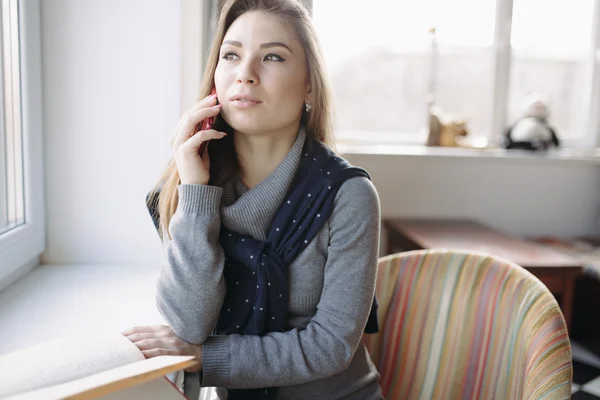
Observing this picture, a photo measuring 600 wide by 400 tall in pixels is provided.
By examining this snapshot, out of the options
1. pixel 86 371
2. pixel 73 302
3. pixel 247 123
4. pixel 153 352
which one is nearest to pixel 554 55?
pixel 247 123

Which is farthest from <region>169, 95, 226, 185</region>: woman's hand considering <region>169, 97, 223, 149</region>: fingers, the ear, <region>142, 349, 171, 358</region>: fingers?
<region>142, 349, 171, 358</region>: fingers

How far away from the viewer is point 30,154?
1.15m

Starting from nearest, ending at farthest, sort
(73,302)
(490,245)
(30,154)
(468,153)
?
(73,302) < (30,154) < (490,245) < (468,153)

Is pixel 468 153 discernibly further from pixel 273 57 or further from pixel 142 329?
pixel 142 329

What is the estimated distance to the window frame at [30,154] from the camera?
42.6 inches

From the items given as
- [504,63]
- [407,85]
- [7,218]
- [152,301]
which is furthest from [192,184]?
[504,63]

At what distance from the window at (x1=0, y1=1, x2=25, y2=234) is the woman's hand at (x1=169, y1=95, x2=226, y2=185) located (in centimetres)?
40

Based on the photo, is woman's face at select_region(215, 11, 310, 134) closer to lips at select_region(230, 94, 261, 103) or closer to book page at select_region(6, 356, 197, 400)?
lips at select_region(230, 94, 261, 103)

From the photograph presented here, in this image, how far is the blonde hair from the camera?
87cm

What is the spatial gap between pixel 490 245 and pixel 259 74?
5.00 feet

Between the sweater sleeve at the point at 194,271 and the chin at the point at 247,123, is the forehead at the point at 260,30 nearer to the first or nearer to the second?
the chin at the point at 247,123

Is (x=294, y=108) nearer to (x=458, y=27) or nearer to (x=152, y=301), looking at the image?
(x=152, y=301)

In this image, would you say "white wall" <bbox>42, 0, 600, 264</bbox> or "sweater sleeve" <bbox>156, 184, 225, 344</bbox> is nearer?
"sweater sleeve" <bbox>156, 184, 225, 344</bbox>

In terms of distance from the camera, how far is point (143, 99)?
1243mm
